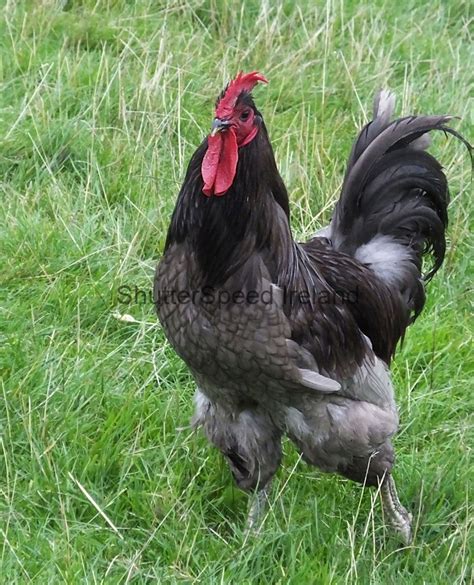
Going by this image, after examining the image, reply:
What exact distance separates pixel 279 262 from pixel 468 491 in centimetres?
130

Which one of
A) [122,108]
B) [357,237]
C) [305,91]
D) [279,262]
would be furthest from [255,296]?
[305,91]

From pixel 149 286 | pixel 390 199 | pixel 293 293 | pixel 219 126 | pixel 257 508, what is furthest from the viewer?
pixel 149 286

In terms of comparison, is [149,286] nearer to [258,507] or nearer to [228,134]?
[258,507]

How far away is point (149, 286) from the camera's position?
479cm

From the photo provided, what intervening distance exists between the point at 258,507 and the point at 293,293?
90cm

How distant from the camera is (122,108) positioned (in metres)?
5.57

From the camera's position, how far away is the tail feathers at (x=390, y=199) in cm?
391

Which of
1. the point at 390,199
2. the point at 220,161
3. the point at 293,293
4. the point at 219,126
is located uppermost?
the point at 219,126

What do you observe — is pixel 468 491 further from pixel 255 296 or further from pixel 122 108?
pixel 122 108

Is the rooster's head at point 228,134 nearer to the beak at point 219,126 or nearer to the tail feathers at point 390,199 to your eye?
the beak at point 219,126

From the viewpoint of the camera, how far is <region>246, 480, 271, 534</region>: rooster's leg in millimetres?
3669

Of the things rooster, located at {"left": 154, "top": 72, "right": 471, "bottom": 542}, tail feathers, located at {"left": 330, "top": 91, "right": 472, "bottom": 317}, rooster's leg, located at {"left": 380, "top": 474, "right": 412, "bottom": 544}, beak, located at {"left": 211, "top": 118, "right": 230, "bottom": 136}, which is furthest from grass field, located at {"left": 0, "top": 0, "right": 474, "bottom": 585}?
beak, located at {"left": 211, "top": 118, "right": 230, "bottom": 136}

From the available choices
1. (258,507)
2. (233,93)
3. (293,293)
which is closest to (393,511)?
(258,507)

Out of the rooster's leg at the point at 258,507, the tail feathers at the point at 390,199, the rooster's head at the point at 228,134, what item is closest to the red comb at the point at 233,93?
the rooster's head at the point at 228,134
